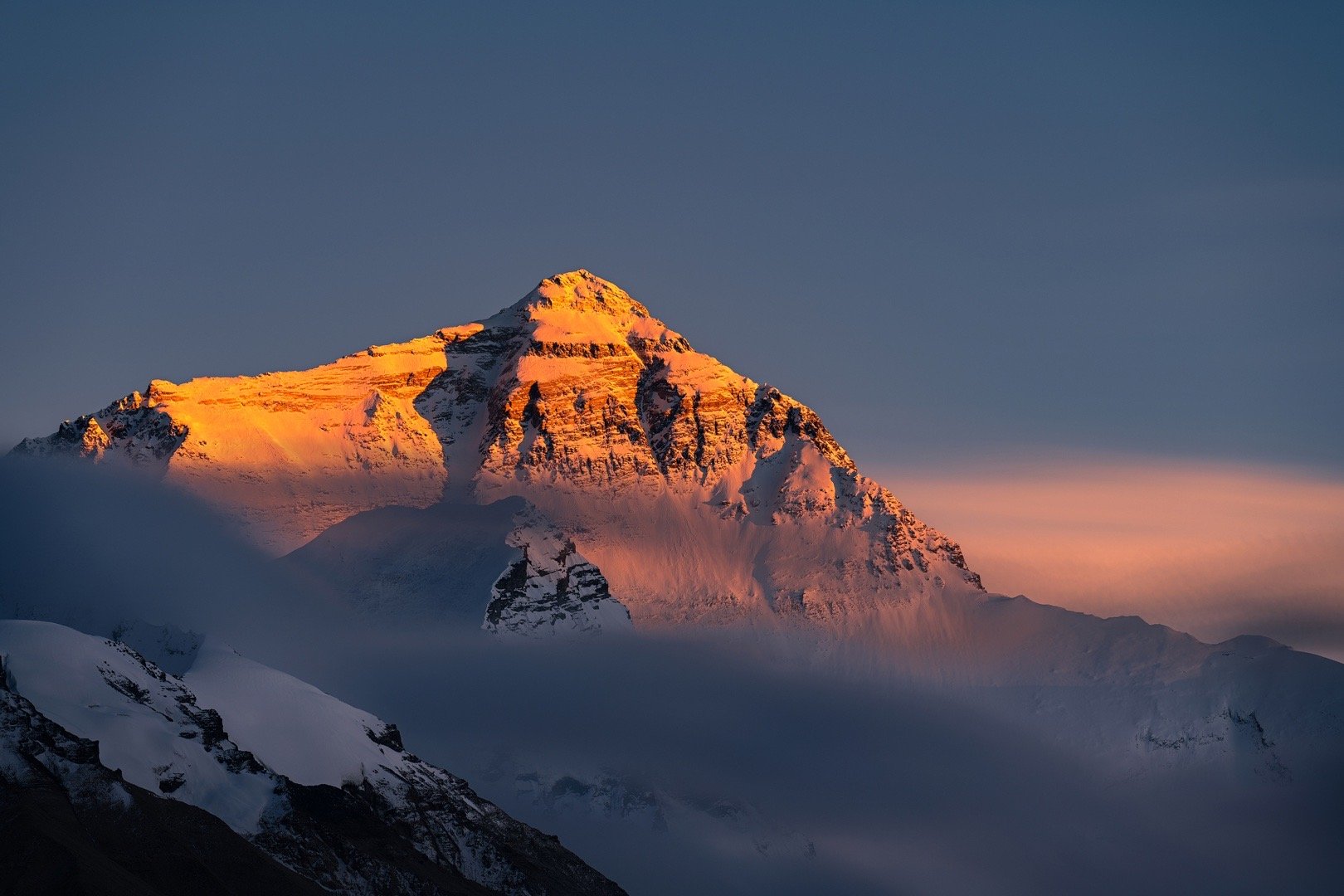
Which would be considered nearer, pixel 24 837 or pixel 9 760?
pixel 24 837

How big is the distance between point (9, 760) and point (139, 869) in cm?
1611

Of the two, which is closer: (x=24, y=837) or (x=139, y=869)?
(x=24, y=837)

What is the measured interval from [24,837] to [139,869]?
1546 centimetres

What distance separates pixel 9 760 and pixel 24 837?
14.5m

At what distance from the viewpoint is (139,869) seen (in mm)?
198750

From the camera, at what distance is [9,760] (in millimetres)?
198750

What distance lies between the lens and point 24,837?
186125 mm
